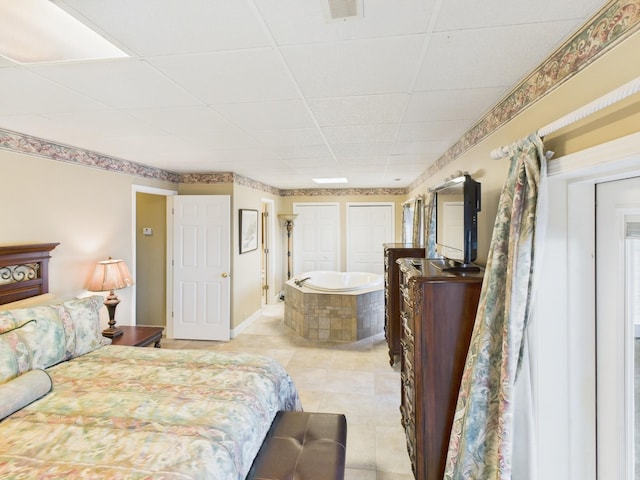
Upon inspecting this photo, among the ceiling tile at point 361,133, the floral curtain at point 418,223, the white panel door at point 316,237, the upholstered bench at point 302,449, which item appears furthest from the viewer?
the white panel door at point 316,237

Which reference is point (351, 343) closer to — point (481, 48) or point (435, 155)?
point (435, 155)

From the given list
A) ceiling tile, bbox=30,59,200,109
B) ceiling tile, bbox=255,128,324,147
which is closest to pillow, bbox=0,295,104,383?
ceiling tile, bbox=30,59,200,109

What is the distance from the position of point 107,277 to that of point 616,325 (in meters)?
3.76

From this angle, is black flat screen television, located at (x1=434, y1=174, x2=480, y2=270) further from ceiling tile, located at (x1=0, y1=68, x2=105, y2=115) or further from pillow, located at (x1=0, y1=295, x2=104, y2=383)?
pillow, located at (x1=0, y1=295, x2=104, y2=383)

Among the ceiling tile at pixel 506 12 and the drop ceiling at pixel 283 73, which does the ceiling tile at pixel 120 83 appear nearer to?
the drop ceiling at pixel 283 73

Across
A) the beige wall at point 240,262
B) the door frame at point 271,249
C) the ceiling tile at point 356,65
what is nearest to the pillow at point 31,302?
the beige wall at point 240,262

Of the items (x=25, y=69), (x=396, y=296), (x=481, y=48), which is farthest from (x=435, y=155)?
(x=25, y=69)

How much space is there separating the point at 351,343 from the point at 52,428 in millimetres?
3356

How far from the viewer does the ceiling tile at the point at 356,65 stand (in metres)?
1.34

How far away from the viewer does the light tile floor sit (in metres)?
2.25

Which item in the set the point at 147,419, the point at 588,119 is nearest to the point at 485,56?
the point at 588,119

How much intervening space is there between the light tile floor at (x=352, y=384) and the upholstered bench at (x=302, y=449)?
57 cm

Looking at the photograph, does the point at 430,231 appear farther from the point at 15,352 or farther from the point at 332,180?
the point at 15,352

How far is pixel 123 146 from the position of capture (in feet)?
9.95
